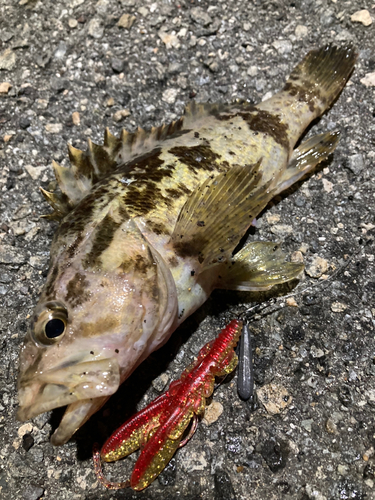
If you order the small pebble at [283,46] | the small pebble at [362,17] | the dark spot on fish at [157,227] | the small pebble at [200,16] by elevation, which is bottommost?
the dark spot on fish at [157,227]

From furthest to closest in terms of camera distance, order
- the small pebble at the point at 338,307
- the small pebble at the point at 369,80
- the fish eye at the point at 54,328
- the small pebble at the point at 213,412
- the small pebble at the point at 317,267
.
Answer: the small pebble at the point at 369,80 < the small pebble at the point at 317,267 < the small pebble at the point at 338,307 < the small pebble at the point at 213,412 < the fish eye at the point at 54,328

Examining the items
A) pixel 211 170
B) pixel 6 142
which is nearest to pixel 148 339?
pixel 211 170

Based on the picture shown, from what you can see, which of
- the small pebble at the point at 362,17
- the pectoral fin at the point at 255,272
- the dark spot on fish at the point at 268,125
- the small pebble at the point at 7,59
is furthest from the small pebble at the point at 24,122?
the small pebble at the point at 362,17

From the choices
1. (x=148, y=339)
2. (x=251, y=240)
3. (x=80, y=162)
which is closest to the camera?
(x=148, y=339)

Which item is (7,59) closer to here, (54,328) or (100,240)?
(100,240)

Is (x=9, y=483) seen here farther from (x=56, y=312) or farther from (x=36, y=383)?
(x=56, y=312)

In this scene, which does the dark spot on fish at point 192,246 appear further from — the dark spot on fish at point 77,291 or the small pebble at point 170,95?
the small pebble at point 170,95

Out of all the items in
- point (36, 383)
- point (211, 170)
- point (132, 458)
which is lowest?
point (132, 458)
